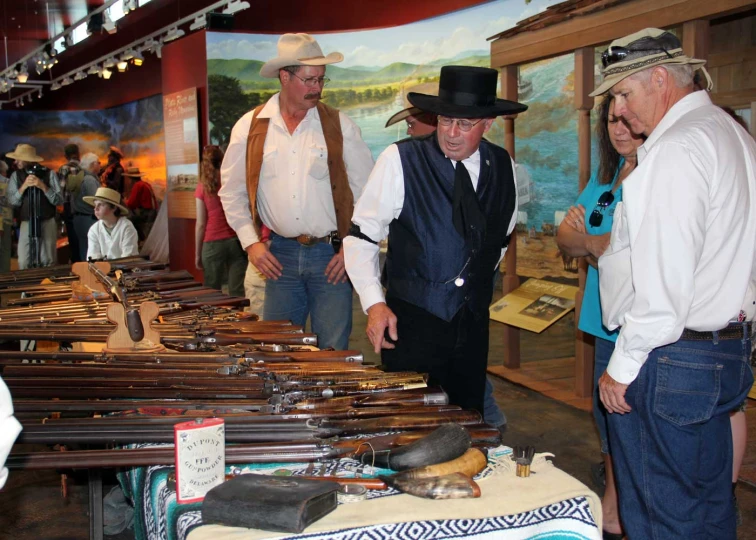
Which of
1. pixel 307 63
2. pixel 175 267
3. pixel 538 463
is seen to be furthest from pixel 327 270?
pixel 175 267

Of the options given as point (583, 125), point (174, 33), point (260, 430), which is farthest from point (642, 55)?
point (174, 33)

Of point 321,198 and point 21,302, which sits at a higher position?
point 321,198

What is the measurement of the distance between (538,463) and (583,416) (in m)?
3.35

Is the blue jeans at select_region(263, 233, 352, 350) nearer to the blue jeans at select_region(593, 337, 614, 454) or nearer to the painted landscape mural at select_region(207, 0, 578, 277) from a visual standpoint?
the blue jeans at select_region(593, 337, 614, 454)

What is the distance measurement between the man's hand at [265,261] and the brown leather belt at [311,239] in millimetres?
154

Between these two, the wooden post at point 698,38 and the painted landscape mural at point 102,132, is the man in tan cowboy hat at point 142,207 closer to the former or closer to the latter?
the painted landscape mural at point 102,132

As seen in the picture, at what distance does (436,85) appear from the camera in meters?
9.73

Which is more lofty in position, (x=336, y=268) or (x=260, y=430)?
(x=336, y=268)

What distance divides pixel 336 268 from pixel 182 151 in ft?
24.2

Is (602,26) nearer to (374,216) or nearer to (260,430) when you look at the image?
(374,216)

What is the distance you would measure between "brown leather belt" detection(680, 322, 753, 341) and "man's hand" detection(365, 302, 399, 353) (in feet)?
3.16

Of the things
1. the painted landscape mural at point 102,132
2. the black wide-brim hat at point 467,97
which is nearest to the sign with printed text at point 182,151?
the painted landscape mural at point 102,132

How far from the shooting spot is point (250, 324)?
11.1ft

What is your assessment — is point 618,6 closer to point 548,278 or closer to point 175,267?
point 548,278
